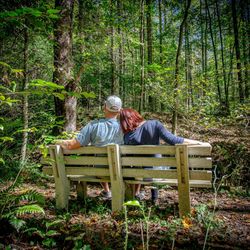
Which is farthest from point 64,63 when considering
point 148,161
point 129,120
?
point 148,161

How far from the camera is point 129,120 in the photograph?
460cm

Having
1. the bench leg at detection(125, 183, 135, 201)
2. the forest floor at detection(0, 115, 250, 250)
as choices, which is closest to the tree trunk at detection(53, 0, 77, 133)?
the forest floor at detection(0, 115, 250, 250)

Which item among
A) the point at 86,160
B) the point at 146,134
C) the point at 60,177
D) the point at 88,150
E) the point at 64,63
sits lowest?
the point at 60,177

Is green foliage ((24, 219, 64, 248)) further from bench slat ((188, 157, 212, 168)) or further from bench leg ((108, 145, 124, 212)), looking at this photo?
bench slat ((188, 157, 212, 168))

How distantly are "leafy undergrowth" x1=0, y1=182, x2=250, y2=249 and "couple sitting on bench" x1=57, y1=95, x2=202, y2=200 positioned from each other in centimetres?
109

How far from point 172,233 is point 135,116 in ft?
6.46

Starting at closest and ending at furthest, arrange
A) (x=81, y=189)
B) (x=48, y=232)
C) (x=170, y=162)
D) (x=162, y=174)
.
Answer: (x=48, y=232), (x=170, y=162), (x=162, y=174), (x=81, y=189)

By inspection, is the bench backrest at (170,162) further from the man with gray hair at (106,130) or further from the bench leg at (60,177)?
the bench leg at (60,177)

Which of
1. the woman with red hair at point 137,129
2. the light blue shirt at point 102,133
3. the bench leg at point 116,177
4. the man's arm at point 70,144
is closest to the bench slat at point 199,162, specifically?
the woman with red hair at point 137,129

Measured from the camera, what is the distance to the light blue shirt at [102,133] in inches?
181

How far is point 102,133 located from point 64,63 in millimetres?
2873

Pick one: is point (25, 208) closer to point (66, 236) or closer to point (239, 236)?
point (66, 236)

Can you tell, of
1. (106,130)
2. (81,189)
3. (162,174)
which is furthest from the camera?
(81,189)

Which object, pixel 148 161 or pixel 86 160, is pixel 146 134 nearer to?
pixel 148 161
